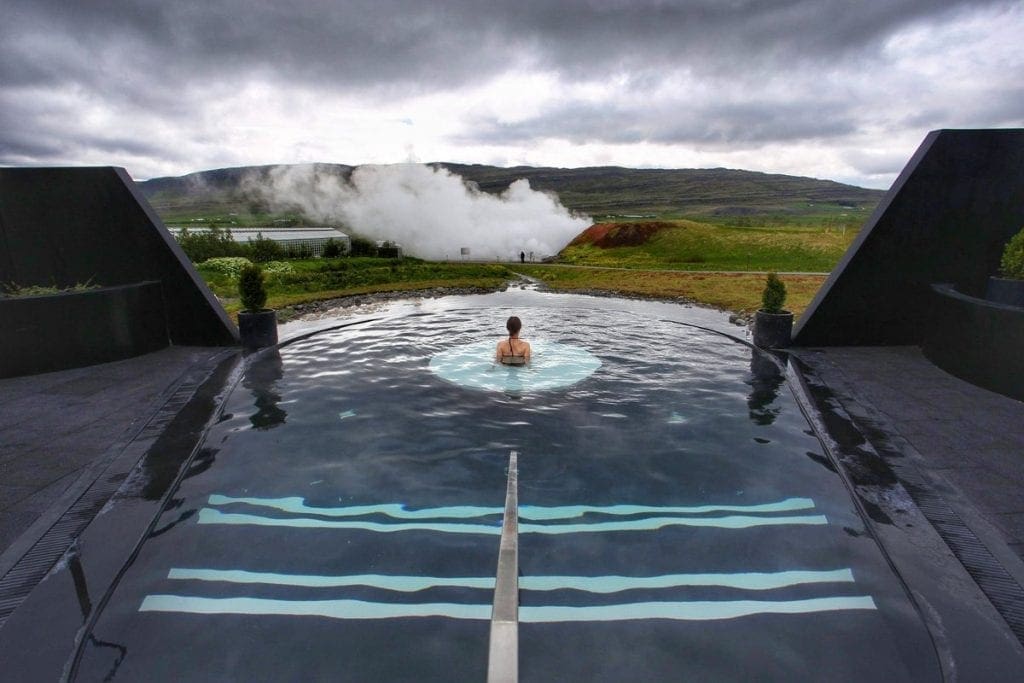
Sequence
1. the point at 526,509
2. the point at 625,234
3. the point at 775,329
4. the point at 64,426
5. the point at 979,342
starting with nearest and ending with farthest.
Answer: the point at 526,509 → the point at 64,426 → the point at 979,342 → the point at 775,329 → the point at 625,234

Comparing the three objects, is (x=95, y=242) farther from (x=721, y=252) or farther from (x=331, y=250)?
(x=721, y=252)

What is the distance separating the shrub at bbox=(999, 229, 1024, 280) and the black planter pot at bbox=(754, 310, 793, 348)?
13.1ft

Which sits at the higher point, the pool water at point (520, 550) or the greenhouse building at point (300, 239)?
the greenhouse building at point (300, 239)

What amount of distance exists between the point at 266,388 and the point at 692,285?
18.8 meters

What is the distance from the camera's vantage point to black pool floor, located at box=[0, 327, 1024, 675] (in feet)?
16.1

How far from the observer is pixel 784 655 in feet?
13.0

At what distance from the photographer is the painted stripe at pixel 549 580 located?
4.75 meters

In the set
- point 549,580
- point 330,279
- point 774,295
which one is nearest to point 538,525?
point 549,580

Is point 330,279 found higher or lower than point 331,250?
lower

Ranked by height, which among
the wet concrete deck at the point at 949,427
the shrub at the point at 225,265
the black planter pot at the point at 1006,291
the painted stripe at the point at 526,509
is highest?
the black planter pot at the point at 1006,291

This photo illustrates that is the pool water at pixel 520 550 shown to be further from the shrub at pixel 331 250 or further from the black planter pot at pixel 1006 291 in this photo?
the shrub at pixel 331 250

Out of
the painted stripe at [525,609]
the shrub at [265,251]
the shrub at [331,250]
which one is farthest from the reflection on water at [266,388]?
the shrub at [331,250]

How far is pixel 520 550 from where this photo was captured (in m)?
5.29

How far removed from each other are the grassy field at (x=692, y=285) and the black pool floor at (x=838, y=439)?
26.0 ft
